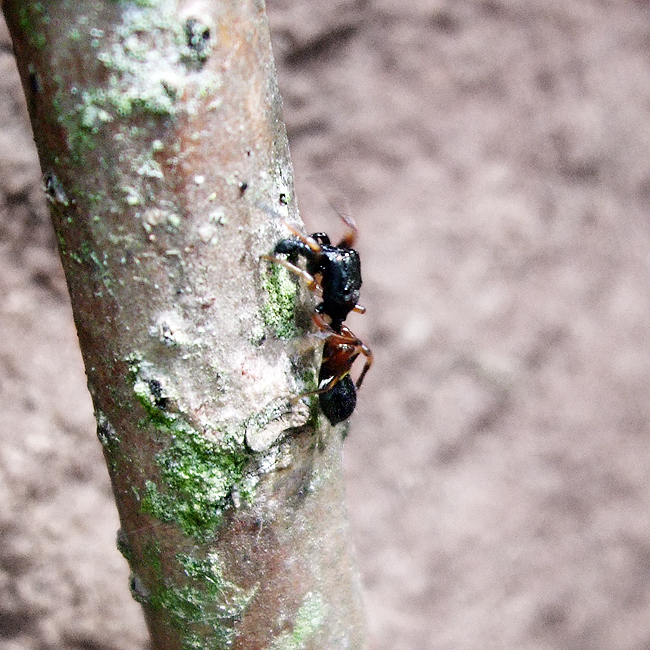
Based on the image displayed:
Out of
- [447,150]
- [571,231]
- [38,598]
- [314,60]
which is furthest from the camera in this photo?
[571,231]

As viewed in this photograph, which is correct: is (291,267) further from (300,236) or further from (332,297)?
(332,297)

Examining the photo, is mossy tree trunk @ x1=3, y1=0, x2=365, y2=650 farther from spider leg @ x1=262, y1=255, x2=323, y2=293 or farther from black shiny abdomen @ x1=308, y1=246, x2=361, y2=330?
black shiny abdomen @ x1=308, y1=246, x2=361, y2=330

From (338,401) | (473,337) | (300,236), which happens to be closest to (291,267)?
(300,236)

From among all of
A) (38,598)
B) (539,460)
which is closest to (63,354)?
(38,598)

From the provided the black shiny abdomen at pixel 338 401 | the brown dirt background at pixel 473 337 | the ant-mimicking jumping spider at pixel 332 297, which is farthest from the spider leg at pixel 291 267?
the brown dirt background at pixel 473 337

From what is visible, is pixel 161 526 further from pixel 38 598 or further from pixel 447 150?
pixel 447 150

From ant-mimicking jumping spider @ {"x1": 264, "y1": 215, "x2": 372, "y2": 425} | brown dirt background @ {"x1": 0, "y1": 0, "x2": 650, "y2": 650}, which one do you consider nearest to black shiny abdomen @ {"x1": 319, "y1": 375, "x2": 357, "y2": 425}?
ant-mimicking jumping spider @ {"x1": 264, "y1": 215, "x2": 372, "y2": 425}
